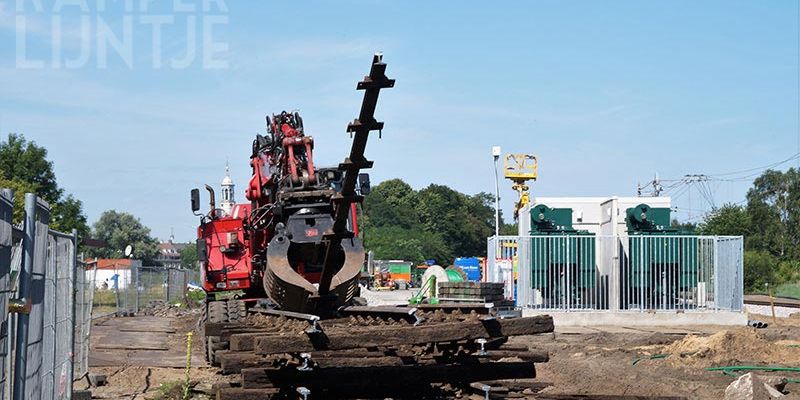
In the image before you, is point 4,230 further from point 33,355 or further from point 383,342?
point 383,342

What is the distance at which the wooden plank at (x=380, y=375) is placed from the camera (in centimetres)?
955

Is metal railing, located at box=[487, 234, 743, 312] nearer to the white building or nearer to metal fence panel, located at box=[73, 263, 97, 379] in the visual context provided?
the white building

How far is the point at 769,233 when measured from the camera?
9969cm

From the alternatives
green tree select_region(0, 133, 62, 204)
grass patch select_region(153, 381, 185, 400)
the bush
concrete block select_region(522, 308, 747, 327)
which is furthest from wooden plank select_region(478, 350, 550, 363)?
green tree select_region(0, 133, 62, 204)

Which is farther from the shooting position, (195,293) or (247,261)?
(195,293)

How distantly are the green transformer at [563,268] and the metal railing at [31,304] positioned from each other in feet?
71.5

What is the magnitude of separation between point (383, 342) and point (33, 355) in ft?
12.1

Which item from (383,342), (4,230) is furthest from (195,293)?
(4,230)

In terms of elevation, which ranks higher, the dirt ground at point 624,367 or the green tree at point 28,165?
→ the green tree at point 28,165

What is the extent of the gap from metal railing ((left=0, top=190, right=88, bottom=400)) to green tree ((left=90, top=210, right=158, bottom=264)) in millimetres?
126245

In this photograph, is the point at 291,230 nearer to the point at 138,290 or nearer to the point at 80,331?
the point at 80,331

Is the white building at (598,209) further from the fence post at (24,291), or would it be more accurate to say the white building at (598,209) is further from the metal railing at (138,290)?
the fence post at (24,291)

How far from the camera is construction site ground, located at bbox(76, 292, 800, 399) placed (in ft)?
47.0

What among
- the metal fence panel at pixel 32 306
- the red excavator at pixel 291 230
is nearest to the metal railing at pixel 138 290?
the red excavator at pixel 291 230
